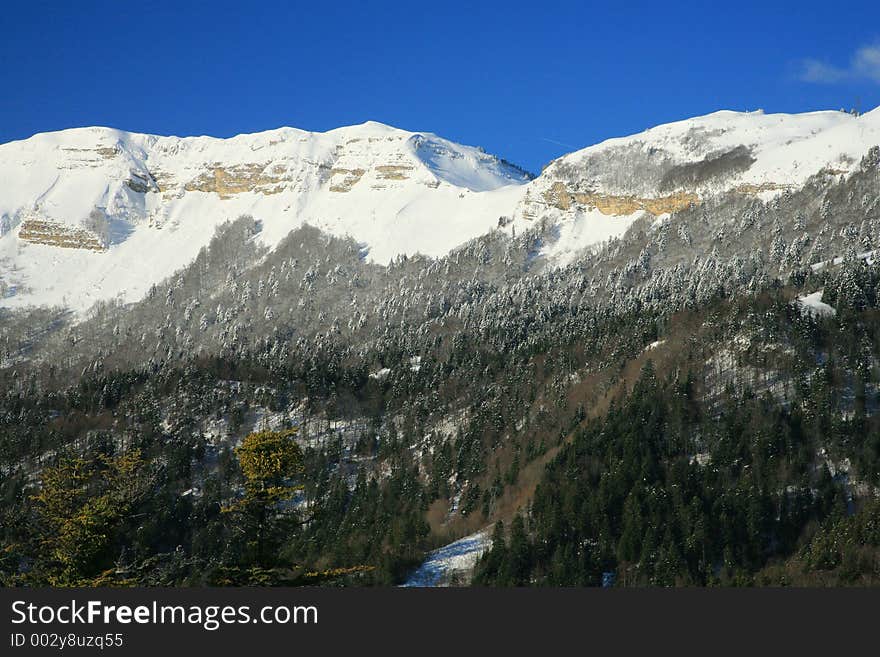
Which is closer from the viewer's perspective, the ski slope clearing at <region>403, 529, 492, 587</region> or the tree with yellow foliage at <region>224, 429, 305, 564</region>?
the tree with yellow foliage at <region>224, 429, 305, 564</region>

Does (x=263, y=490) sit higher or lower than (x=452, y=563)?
higher

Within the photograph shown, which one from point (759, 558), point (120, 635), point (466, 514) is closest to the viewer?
point (120, 635)

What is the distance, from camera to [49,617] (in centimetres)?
3744

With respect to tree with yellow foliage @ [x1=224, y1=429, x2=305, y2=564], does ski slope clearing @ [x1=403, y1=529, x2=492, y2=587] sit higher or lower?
lower

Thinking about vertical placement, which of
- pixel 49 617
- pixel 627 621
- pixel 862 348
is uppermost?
pixel 862 348

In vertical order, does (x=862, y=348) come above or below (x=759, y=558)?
above

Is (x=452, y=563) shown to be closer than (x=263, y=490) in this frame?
No

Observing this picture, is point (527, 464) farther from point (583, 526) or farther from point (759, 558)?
point (759, 558)

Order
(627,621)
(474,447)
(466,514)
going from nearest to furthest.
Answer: (627,621)
(466,514)
(474,447)

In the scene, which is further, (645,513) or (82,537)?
(645,513)

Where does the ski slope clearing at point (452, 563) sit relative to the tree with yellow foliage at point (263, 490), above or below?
below

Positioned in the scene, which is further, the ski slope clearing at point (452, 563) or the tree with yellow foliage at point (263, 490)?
the ski slope clearing at point (452, 563)

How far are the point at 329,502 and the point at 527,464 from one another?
39184mm

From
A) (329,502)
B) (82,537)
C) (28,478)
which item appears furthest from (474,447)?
(82,537)
